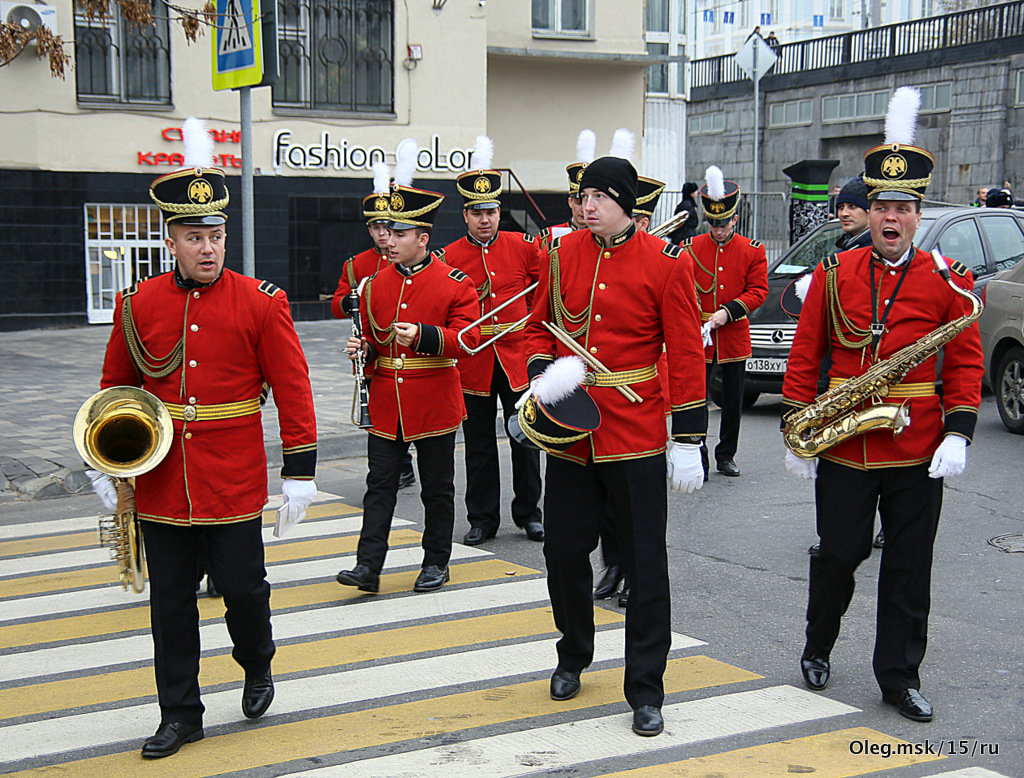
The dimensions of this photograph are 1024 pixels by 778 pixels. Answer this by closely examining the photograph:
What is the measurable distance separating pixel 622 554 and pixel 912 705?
4.31 ft

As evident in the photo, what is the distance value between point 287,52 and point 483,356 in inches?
548

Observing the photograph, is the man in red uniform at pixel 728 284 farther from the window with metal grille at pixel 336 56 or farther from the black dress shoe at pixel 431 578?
the window with metal grille at pixel 336 56

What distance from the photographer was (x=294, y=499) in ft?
16.9

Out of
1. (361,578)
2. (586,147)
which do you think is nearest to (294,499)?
(361,578)

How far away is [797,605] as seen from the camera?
6.84m

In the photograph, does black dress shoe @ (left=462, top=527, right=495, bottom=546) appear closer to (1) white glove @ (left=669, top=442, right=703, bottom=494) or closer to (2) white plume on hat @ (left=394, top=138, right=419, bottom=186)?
(2) white plume on hat @ (left=394, top=138, right=419, bottom=186)

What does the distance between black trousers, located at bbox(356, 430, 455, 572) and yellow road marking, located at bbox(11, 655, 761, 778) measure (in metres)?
1.75

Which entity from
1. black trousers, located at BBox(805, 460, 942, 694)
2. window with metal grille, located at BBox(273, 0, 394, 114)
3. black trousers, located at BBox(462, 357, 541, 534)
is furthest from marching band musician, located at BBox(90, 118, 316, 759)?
window with metal grille, located at BBox(273, 0, 394, 114)

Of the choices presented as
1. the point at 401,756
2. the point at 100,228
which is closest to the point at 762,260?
the point at 401,756

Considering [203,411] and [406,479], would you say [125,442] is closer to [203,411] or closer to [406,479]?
[203,411]

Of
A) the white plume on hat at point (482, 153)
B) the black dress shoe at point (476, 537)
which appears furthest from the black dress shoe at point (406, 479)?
the white plume on hat at point (482, 153)

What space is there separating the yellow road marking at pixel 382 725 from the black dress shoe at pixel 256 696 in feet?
0.22

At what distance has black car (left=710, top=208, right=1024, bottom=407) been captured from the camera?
12914mm

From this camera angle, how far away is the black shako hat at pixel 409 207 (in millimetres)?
7168
